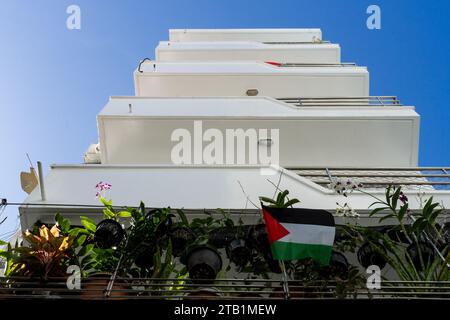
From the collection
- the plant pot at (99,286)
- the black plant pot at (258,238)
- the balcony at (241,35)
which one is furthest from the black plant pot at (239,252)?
the balcony at (241,35)

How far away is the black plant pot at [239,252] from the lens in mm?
4445

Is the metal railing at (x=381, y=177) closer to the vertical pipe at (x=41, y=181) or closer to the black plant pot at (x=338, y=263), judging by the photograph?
the black plant pot at (x=338, y=263)

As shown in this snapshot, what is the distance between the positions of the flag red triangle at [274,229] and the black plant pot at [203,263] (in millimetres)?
632

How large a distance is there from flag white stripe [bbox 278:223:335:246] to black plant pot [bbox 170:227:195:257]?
3.59 ft

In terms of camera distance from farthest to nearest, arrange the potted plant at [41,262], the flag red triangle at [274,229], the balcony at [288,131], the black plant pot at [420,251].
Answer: the balcony at [288,131], the black plant pot at [420,251], the flag red triangle at [274,229], the potted plant at [41,262]

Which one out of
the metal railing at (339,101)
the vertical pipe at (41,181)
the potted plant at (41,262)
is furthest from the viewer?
the metal railing at (339,101)

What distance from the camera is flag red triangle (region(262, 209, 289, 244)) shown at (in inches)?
156

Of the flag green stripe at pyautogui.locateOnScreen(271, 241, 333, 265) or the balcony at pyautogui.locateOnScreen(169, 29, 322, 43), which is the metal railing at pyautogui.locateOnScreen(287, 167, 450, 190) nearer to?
the flag green stripe at pyautogui.locateOnScreen(271, 241, 333, 265)

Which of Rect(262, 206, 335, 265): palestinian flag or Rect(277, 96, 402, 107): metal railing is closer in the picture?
Rect(262, 206, 335, 265): palestinian flag

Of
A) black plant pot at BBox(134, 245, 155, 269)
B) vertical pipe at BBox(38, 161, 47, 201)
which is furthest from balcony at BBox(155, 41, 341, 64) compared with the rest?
black plant pot at BBox(134, 245, 155, 269)

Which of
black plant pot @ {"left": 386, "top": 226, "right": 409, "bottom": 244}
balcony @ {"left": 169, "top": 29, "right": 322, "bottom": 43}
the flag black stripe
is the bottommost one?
black plant pot @ {"left": 386, "top": 226, "right": 409, "bottom": 244}

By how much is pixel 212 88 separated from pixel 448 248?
8.96 m

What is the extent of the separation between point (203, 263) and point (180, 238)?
0.48 metres

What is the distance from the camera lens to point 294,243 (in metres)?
3.94
